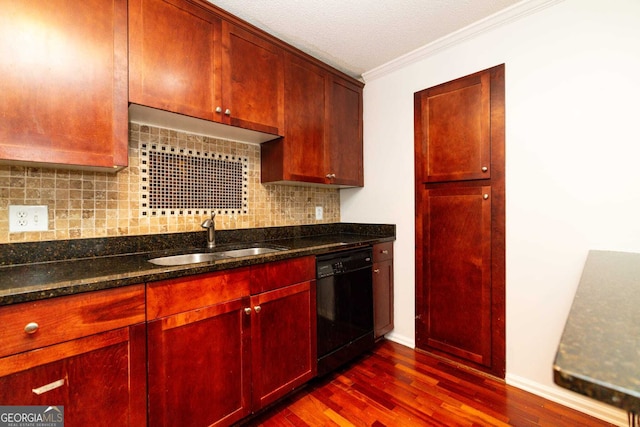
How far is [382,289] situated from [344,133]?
4.42ft

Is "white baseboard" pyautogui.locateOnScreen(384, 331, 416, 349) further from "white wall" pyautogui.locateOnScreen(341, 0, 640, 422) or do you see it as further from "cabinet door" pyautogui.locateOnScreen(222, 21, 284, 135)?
"cabinet door" pyautogui.locateOnScreen(222, 21, 284, 135)

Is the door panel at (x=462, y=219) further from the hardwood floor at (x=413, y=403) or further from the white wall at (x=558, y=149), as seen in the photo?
the hardwood floor at (x=413, y=403)

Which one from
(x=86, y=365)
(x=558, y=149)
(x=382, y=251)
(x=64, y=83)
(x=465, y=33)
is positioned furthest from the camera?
(x=382, y=251)

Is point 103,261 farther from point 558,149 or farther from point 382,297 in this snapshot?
point 558,149

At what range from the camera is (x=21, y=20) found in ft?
3.54

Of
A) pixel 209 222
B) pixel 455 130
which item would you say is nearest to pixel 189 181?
pixel 209 222

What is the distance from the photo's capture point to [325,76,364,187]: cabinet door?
232cm

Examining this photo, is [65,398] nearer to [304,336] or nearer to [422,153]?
[304,336]

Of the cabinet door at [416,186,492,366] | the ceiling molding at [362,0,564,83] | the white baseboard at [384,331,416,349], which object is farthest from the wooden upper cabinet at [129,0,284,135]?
the white baseboard at [384,331,416,349]

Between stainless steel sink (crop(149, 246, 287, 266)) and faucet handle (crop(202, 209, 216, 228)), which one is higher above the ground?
faucet handle (crop(202, 209, 216, 228))

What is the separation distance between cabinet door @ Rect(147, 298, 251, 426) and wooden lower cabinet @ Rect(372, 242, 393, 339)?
1.12m

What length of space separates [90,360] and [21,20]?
129 centimetres

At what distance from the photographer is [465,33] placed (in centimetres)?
195

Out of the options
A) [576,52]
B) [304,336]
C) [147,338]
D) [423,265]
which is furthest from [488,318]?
[147,338]
